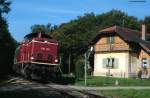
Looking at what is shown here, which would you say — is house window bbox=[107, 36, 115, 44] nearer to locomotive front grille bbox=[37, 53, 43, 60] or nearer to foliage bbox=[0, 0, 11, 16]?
locomotive front grille bbox=[37, 53, 43, 60]

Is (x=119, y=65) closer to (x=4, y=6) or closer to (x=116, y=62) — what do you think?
(x=116, y=62)

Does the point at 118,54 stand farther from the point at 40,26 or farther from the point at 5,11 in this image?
the point at 40,26

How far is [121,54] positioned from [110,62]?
2.12 meters

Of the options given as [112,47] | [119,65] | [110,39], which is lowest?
[119,65]

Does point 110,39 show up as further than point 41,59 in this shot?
Yes

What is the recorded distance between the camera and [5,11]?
74.7 ft

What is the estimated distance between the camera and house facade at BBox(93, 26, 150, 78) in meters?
57.2

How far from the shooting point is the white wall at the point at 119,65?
56938mm

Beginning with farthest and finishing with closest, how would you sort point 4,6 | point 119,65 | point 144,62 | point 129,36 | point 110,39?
point 110,39 → point 129,36 → point 144,62 → point 119,65 → point 4,6

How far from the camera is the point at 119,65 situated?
58.0 meters

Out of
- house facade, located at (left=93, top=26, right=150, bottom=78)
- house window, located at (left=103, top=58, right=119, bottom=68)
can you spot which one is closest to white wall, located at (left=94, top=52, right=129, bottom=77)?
house facade, located at (left=93, top=26, right=150, bottom=78)

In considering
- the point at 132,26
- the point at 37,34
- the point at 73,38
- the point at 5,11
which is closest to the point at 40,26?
the point at 132,26

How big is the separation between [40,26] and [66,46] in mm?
55031

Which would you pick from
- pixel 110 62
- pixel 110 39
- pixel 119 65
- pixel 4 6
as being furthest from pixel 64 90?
pixel 110 39
